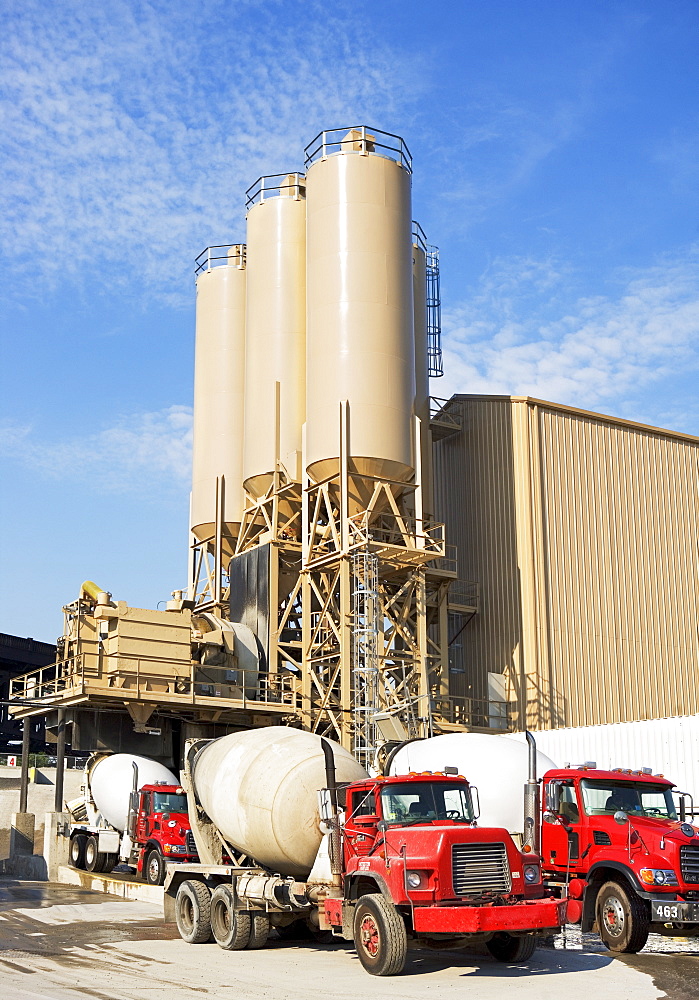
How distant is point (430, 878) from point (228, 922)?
4.31 m

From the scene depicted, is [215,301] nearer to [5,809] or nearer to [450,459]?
[450,459]

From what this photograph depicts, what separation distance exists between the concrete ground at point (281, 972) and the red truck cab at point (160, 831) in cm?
750

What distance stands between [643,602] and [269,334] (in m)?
17.6

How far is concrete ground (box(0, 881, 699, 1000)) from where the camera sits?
1310 cm

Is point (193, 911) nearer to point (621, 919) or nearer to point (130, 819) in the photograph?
point (621, 919)

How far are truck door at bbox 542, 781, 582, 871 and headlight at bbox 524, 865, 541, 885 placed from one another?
2458 mm

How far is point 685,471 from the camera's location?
48.3 meters

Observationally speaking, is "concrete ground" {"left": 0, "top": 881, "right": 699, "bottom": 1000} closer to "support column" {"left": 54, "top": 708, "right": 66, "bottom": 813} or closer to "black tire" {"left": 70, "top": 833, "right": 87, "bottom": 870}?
"black tire" {"left": 70, "top": 833, "right": 87, "bottom": 870}

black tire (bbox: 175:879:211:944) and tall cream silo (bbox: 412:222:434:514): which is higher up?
tall cream silo (bbox: 412:222:434:514)

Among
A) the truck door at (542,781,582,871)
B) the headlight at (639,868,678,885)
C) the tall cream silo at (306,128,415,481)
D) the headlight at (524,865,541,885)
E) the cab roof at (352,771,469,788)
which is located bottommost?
the headlight at (639,868,678,885)

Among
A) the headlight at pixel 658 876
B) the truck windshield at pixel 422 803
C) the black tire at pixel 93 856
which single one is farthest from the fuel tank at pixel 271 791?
the black tire at pixel 93 856

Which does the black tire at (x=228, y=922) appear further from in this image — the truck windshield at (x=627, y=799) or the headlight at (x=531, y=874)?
the truck windshield at (x=627, y=799)

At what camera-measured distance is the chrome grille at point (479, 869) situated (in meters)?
14.2

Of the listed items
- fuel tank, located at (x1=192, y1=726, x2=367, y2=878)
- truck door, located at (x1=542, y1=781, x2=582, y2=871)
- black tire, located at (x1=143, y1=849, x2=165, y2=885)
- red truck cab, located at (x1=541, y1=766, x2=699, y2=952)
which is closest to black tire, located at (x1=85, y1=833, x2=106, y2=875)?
black tire, located at (x1=143, y1=849, x2=165, y2=885)
